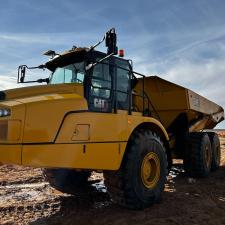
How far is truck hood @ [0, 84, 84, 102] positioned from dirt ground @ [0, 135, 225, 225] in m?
1.86

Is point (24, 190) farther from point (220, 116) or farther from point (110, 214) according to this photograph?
point (220, 116)

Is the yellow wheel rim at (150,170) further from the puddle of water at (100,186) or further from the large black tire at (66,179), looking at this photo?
the large black tire at (66,179)

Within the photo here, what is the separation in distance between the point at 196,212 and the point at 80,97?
8.45ft

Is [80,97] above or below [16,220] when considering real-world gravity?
above

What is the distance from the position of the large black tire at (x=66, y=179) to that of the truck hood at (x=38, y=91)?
1.92m

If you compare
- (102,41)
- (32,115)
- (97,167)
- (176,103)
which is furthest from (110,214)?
(176,103)

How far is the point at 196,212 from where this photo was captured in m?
5.66

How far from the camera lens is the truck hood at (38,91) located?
5105 millimetres

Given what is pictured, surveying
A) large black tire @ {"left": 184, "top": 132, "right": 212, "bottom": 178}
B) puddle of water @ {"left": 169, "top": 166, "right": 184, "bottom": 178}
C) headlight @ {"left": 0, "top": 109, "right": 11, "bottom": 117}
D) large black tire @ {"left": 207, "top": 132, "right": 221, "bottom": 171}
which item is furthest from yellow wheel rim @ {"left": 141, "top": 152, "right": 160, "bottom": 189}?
large black tire @ {"left": 207, "top": 132, "right": 221, "bottom": 171}

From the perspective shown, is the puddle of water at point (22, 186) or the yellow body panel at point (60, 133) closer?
→ the yellow body panel at point (60, 133)

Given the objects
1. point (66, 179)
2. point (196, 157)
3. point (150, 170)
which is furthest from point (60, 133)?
point (196, 157)

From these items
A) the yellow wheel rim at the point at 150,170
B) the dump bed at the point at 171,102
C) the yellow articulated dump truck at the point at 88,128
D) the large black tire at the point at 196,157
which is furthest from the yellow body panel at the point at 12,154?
the large black tire at the point at 196,157

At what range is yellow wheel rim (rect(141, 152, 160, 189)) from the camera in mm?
5891

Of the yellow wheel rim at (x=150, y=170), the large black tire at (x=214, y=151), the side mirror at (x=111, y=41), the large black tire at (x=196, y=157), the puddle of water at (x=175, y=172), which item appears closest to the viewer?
the side mirror at (x=111, y=41)
